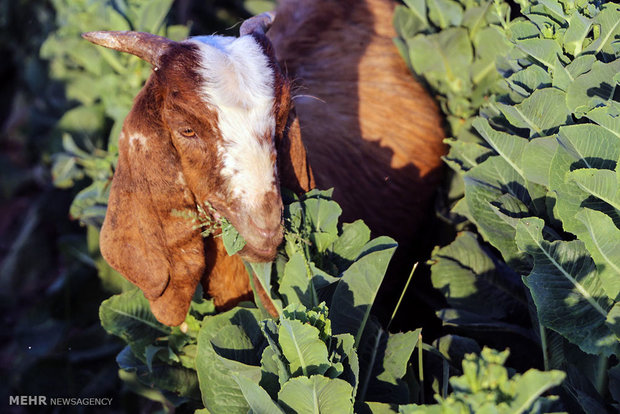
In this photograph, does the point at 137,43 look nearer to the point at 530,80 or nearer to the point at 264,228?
the point at 264,228

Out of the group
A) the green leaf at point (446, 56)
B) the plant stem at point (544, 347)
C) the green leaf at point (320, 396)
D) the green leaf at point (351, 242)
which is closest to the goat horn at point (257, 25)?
the green leaf at point (351, 242)

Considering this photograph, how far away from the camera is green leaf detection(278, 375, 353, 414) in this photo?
197 cm

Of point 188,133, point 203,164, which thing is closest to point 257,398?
point 203,164

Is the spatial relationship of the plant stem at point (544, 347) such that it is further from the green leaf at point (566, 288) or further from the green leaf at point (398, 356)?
the green leaf at point (398, 356)

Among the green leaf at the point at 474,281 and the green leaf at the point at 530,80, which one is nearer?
the green leaf at the point at 530,80

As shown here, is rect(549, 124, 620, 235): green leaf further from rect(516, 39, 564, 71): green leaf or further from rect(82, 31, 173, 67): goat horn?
rect(82, 31, 173, 67): goat horn

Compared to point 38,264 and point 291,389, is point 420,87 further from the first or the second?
point 38,264

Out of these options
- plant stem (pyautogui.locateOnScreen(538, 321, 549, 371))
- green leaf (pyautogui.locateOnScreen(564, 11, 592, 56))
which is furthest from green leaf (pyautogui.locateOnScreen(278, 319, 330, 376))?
green leaf (pyautogui.locateOnScreen(564, 11, 592, 56))

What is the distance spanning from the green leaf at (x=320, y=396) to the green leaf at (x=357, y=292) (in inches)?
15.2

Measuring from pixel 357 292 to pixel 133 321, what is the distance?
1152 mm

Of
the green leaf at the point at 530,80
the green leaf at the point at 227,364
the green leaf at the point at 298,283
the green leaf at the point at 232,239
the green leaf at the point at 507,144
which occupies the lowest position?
the green leaf at the point at 227,364

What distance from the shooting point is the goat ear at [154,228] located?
2.55 metres

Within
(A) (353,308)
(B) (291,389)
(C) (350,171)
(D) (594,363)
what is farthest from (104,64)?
(D) (594,363)

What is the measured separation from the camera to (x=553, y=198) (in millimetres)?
2352
